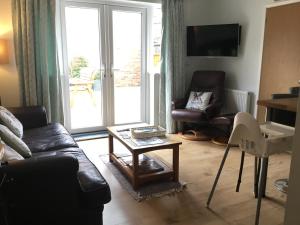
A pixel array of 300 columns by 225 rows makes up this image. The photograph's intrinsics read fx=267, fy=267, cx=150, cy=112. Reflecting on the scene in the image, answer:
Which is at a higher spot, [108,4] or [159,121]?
[108,4]

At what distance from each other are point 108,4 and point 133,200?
3.17 m

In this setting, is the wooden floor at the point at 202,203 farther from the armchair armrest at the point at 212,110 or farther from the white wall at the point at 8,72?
the white wall at the point at 8,72

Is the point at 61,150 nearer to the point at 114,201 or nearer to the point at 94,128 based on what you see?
the point at 114,201

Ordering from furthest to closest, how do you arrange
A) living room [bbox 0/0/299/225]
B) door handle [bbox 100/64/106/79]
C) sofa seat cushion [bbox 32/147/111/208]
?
door handle [bbox 100/64/106/79]
living room [bbox 0/0/299/225]
sofa seat cushion [bbox 32/147/111/208]

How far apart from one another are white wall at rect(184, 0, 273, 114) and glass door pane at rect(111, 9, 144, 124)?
91cm

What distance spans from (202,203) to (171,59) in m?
2.66

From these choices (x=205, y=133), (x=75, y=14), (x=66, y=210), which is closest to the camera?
(x=66, y=210)

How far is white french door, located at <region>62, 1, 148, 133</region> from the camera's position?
166 inches

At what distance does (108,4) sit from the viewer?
14.1ft

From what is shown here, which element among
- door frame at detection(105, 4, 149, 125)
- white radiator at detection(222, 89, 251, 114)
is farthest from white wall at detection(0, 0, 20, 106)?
white radiator at detection(222, 89, 251, 114)

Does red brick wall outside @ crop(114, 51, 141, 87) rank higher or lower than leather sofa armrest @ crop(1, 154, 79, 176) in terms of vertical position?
higher

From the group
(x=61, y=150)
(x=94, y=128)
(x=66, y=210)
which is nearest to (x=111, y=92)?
(x=94, y=128)

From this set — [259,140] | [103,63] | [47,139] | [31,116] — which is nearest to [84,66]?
[103,63]

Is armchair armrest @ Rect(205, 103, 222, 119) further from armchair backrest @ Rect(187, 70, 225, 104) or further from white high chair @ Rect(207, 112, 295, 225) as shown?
white high chair @ Rect(207, 112, 295, 225)
